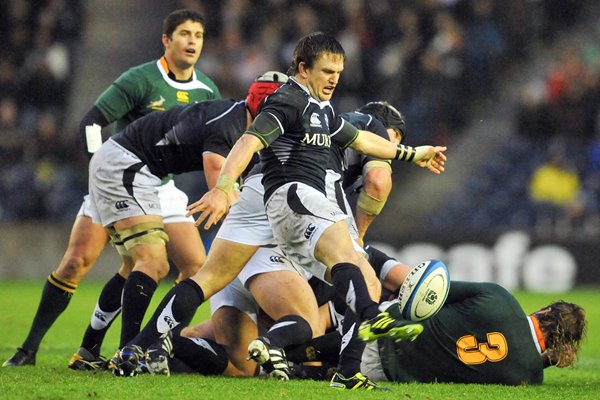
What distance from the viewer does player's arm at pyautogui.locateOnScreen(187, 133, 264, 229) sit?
5.60 m

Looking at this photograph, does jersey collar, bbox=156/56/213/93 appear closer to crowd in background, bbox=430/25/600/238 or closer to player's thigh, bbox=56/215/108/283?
player's thigh, bbox=56/215/108/283

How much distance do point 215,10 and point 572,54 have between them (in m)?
6.51

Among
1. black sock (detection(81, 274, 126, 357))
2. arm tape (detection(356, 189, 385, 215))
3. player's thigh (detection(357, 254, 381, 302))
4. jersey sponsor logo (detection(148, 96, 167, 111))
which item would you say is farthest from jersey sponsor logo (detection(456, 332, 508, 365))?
jersey sponsor logo (detection(148, 96, 167, 111))

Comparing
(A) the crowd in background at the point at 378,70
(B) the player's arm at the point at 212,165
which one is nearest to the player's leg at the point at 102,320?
(B) the player's arm at the point at 212,165

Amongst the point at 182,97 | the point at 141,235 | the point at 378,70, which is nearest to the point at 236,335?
the point at 141,235

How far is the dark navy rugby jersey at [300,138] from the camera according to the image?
6.05m

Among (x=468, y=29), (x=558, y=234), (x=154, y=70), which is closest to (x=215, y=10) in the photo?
(x=468, y=29)

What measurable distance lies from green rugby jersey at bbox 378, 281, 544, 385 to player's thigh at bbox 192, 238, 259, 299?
0.97 metres

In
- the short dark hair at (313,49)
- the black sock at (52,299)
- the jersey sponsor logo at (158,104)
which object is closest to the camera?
the short dark hair at (313,49)

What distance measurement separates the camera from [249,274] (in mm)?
6754

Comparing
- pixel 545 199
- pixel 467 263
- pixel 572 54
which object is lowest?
pixel 467 263

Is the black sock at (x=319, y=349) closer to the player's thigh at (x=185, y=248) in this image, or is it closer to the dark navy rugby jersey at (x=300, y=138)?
the dark navy rugby jersey at (x=300, y=138)

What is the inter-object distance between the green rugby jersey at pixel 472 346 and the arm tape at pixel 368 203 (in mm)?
1062

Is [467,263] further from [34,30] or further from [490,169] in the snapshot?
[34,30]
